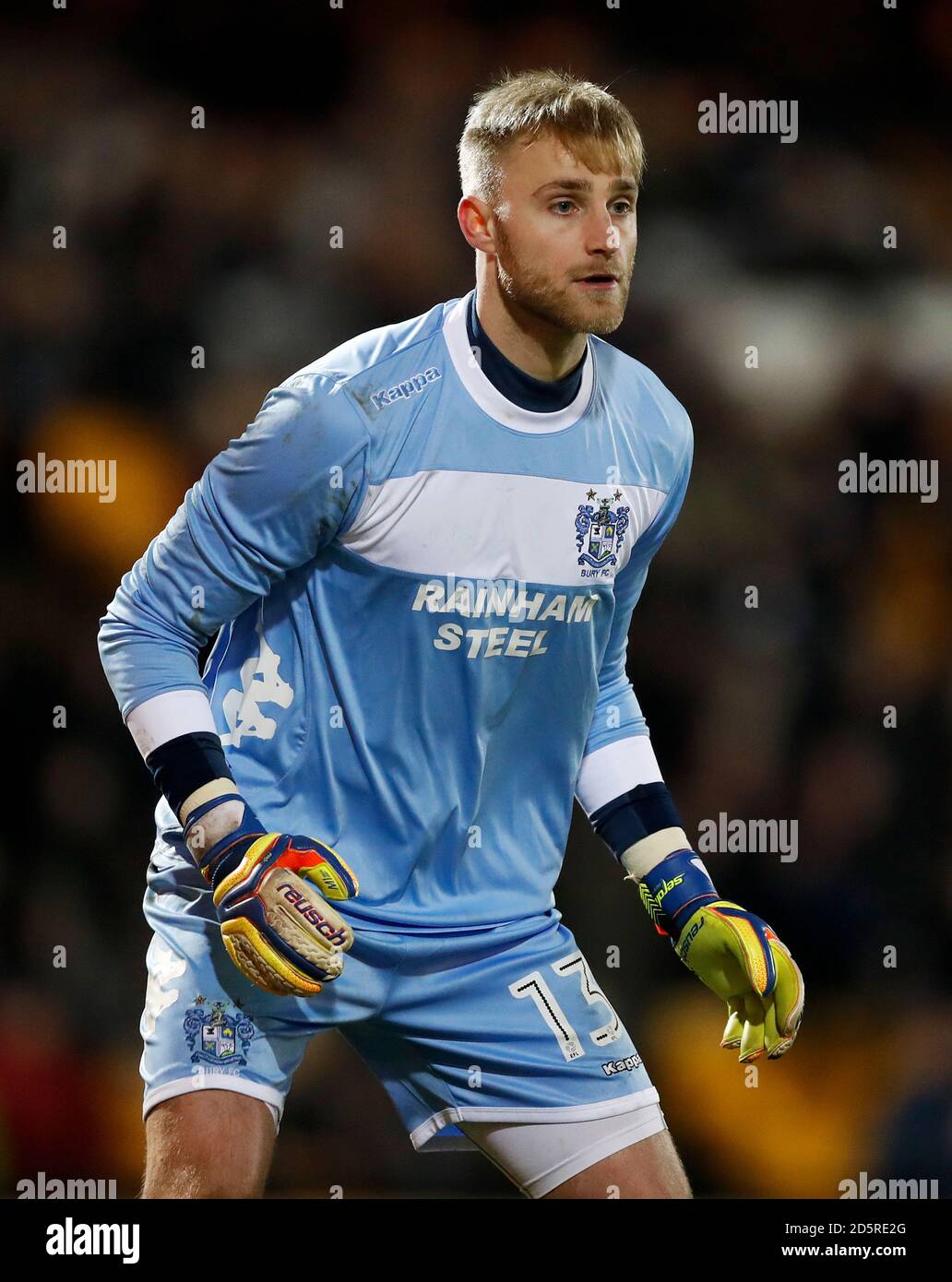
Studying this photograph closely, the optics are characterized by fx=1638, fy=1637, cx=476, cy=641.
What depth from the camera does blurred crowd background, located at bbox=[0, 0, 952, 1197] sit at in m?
3.55

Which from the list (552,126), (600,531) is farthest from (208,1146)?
(552,126)

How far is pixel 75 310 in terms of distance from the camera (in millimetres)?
3645

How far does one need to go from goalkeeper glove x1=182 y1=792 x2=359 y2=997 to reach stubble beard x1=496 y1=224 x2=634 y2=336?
812mm

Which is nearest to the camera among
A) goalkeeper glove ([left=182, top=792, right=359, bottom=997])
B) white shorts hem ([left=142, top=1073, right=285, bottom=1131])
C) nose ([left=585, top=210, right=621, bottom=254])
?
goalkeeper glove ([left=182, top=792, right=359, bottom=997])

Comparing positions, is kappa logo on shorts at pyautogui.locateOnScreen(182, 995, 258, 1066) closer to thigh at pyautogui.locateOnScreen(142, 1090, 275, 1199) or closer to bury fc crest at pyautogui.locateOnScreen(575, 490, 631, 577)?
thigh at pyautogui.locateOnScreen(142, 1090, 275, 1199)

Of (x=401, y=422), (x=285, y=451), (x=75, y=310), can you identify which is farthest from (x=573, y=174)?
(x=75, y=310)

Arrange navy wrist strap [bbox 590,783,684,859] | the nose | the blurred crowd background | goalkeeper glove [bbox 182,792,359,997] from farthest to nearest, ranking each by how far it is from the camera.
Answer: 1. the blurred crowd background
2. navy wrist strap [bbox 590,783,684,859]
3. the nose
4. goalkeeper glove [bbox 182,792,359,997]

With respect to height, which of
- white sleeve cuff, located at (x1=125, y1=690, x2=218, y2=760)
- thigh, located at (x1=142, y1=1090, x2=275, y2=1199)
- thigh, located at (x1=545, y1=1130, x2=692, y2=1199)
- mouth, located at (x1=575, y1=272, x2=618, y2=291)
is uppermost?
mouth, located at (x1=575, y1=272, x2=618, y2=291)

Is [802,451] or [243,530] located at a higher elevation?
[802,451]

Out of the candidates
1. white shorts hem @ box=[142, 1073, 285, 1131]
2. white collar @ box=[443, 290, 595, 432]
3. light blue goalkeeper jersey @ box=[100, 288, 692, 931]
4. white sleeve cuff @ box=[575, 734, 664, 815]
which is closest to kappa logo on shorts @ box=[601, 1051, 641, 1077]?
light blue goalkeeper jersey @ box=[100, 288, 692, 931]

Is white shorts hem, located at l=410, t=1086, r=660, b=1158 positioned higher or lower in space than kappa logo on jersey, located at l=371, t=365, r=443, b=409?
lower
